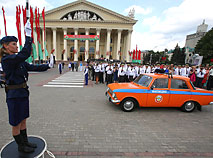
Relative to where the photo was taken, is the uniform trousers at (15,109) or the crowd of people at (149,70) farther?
the crowd of people at (149,70)

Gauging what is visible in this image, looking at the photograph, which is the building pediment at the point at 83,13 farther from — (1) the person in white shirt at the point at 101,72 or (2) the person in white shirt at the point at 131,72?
(2) the person in white shirt at the point at 131,72

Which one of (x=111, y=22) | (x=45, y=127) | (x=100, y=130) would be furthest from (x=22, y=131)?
(x=111, y=22)

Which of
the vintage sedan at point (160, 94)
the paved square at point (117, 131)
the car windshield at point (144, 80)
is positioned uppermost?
the car windshield at point (144, 80)

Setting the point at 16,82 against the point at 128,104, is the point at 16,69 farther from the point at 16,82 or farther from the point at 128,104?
the point at 128,104

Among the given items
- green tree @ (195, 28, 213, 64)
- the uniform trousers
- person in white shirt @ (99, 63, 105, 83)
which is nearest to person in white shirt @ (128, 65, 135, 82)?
person in white shirt @ (99, 63, 105, 83)

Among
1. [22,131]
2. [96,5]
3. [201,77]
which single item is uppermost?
[96,5]

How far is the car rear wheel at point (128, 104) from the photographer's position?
5.12 metres

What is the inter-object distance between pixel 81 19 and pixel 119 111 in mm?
43245

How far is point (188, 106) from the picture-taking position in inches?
211

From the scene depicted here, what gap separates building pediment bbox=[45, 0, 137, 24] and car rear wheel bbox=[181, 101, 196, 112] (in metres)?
41.9

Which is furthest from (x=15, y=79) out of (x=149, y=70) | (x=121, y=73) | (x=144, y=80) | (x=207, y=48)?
(x=207, y=48)

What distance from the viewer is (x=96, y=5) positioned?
4191 cm

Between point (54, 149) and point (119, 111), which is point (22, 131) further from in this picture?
point (119, 111)

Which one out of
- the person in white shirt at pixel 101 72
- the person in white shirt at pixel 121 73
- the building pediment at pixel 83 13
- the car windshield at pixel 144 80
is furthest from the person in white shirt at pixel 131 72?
the building pediment at pixel 83 13
